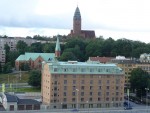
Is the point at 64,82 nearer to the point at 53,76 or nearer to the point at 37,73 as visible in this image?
the point at 53,76

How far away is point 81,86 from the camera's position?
93562 millimetres

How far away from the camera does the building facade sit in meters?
92.2

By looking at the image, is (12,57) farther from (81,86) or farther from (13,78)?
(81,86)

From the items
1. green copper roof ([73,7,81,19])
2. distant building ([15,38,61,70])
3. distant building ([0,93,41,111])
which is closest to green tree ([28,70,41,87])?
distant building ([0,93,41,111])

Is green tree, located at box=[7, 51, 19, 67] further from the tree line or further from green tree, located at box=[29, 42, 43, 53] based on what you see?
green tree, located at box=[29, 42, 43, 53]

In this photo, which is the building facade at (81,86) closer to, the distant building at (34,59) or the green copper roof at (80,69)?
the green copper roof at (80,69)

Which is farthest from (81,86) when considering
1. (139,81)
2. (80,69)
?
(139,81)

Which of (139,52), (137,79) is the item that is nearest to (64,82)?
(137,79)

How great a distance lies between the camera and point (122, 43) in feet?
532

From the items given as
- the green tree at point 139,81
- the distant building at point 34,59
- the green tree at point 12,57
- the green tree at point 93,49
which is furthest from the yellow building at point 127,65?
the green tree at point 12,57

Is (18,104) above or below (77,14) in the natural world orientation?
below

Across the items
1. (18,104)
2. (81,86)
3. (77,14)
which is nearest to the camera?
(18,104)

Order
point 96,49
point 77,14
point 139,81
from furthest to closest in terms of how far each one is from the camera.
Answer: point 77,14 < point 96,49 < point 139,81

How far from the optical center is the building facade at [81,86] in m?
92.2
